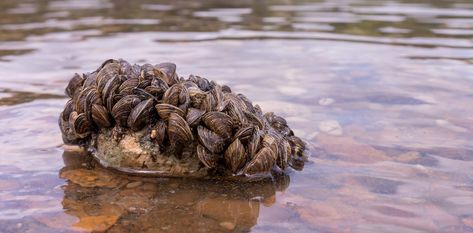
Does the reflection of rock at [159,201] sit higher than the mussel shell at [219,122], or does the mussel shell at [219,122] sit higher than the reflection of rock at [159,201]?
the mussel shell at [219,122]

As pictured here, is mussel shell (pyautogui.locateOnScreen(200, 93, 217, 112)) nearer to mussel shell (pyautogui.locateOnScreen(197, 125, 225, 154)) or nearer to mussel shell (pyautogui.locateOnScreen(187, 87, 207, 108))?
mussel shell (pyautogui.locateOnScreen(187, 87, 207, 108))

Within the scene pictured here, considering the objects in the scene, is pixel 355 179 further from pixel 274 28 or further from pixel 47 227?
pixel 274 28

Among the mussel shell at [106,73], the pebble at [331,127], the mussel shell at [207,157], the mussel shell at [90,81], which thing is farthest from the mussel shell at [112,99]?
the pebble at [331,127]

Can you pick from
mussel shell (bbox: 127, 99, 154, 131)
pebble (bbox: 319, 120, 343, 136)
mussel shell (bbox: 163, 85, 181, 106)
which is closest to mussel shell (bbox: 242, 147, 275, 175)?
mussel shell (bbox: 163, 85, 181, 106)

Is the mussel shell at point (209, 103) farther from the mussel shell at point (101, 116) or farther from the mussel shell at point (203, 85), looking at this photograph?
the mussel shell at point (101, 116)

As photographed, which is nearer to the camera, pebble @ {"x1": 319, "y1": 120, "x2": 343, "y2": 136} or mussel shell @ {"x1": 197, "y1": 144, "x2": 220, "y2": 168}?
mussel shell @ {"x1": 197, "y1": 144, "x2": 220, "y2": 168}

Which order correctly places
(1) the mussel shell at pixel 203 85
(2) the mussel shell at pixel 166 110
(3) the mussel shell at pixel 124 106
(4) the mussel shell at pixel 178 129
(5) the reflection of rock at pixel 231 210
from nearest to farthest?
(5) the reflection of rock at pixel 231 210 → (4) the mussel shell at pixel 178 129 → (2) the mussel shell at pixel 166 110 → (3) the mussel shell at pixel 124 106 → (1) the mussel shell at pixel 203 85

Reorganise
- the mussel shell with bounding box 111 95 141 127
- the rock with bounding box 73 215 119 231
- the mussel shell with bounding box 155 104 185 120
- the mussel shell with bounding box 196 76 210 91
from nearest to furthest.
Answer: the rock with bounding box 73 215 119 231, the mussel shell with bounding box 155 104 185 120, the mussel shell with bounding box 111 95 141 127, the mussel shell with bounding box 196 76 210 91
